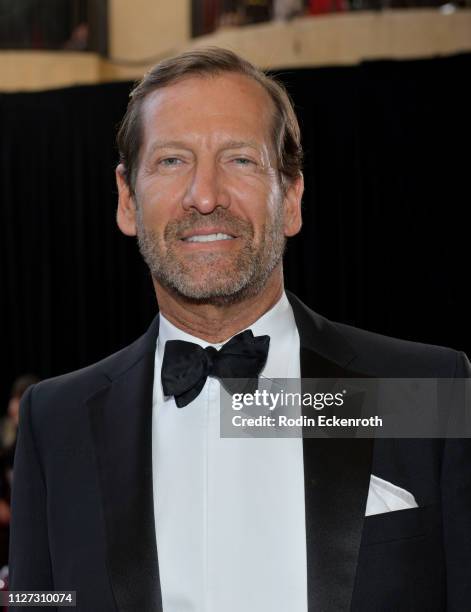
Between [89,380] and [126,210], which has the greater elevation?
[126,210]

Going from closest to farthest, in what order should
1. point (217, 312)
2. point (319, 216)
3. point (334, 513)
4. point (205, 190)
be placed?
point (334, 513) < point (205, 190) < point (217, 312) < point (319, 216)

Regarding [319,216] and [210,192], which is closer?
[210,192]

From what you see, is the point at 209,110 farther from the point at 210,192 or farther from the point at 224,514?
the point at 224,514

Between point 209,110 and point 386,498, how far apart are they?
0.76 meters

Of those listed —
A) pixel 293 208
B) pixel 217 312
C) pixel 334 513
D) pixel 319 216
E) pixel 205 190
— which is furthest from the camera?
pixel 319 216

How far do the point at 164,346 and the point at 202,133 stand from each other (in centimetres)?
43

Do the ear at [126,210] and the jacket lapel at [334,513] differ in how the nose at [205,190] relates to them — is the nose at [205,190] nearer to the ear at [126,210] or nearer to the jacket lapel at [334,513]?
the ear at [126,210]

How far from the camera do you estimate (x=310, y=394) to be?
1808 millimetres

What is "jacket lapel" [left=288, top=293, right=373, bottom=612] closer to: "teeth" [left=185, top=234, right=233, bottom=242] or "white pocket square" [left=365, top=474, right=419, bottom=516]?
"white pocket square" [left=365, top=474, right=419, bottom=516]

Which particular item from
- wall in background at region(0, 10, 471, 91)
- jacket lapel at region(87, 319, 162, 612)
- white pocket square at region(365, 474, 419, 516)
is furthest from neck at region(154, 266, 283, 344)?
wall in background at region(0, 10, 471, 91)

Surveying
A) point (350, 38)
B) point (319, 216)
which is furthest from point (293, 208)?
point (350, 38)

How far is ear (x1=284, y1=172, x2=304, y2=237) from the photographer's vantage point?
6.28ft

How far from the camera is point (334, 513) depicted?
64.1 inches

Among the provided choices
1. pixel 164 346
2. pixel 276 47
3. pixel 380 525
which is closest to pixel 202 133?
pixel 164 346
